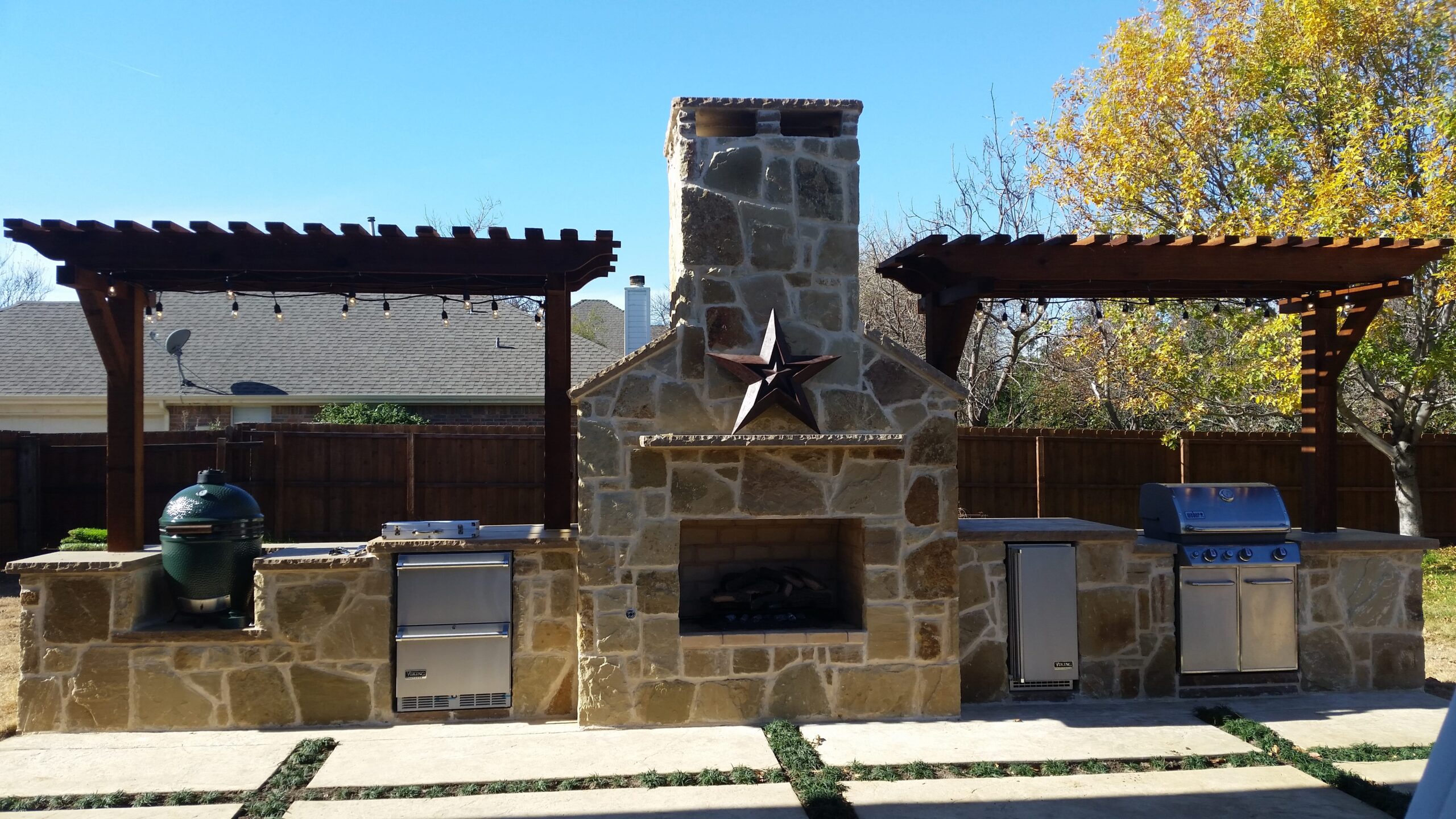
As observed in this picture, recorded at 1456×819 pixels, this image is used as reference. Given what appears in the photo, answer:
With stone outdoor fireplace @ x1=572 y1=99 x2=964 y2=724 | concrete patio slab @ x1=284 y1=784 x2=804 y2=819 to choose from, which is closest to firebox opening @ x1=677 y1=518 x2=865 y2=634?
stone outdoor fireplace @ x1=572 y1=99 x2=964 y2=724

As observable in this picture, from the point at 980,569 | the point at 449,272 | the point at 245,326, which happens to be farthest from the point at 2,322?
the point at 980,569

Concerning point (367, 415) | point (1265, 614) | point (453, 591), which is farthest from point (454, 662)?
point (367, 415)

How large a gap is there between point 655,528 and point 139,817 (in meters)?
2.96

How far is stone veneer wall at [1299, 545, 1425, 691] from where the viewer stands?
6.76 metres

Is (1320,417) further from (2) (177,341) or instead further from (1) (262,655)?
(2) (177,341)

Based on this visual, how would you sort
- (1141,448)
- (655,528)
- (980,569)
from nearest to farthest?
(655,528)
(980,569)
(1141,448)

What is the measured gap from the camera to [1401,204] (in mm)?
10648

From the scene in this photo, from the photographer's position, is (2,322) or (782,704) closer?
(782,704)

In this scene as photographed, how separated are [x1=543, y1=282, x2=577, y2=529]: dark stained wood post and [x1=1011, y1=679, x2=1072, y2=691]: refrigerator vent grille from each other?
3.18 m

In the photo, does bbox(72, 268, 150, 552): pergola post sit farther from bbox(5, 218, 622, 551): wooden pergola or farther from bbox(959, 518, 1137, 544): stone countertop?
bbox(959, 518, 1137, 544): stone countertop

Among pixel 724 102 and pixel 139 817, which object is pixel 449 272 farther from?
pixel 139 817

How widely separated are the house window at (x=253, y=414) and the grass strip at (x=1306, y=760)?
1402cm

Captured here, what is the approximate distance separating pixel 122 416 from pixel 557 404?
286 centimetres

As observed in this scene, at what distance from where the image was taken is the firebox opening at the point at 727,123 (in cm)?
608
